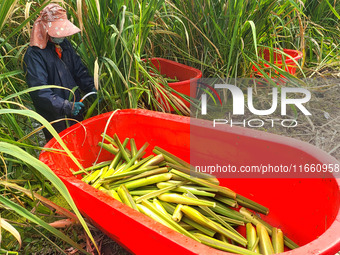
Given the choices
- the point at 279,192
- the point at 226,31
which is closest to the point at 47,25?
the point at 226,31

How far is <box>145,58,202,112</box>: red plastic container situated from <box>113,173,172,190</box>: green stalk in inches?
26.4

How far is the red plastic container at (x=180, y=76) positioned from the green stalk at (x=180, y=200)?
776 mm

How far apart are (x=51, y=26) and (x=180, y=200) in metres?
1.07

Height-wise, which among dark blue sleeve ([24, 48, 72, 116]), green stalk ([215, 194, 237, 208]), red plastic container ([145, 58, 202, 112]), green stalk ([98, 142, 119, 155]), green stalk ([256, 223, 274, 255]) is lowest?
green stalk ([256, 223, 274, 255])

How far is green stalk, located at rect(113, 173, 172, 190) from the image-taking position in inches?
62.4

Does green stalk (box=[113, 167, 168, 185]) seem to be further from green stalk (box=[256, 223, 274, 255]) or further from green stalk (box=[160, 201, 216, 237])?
green stalk (box=[256, 223, 274, 255])

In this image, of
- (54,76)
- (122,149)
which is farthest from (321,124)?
(54,76)

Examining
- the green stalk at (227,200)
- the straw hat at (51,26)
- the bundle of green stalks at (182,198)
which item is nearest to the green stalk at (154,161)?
the bundle of green stalks at (182,198)

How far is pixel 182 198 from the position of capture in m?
1.50

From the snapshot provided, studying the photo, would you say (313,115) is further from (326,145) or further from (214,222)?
(214,222)

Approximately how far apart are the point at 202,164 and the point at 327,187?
65 centimetres

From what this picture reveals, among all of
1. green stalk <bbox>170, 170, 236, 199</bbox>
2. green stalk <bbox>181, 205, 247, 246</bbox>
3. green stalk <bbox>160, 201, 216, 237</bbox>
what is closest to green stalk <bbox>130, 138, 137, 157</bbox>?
green stalk <bbox>170, 170, 236, 199</bbox>

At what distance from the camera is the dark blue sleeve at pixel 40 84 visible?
174cm

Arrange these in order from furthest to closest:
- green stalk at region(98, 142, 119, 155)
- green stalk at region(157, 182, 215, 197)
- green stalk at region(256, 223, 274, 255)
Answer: green stalk at region(98, 142, 119, 155)
green stalk at region(157, 182, 215, 197)
green stalk at region(256, 223, 274, 255)
